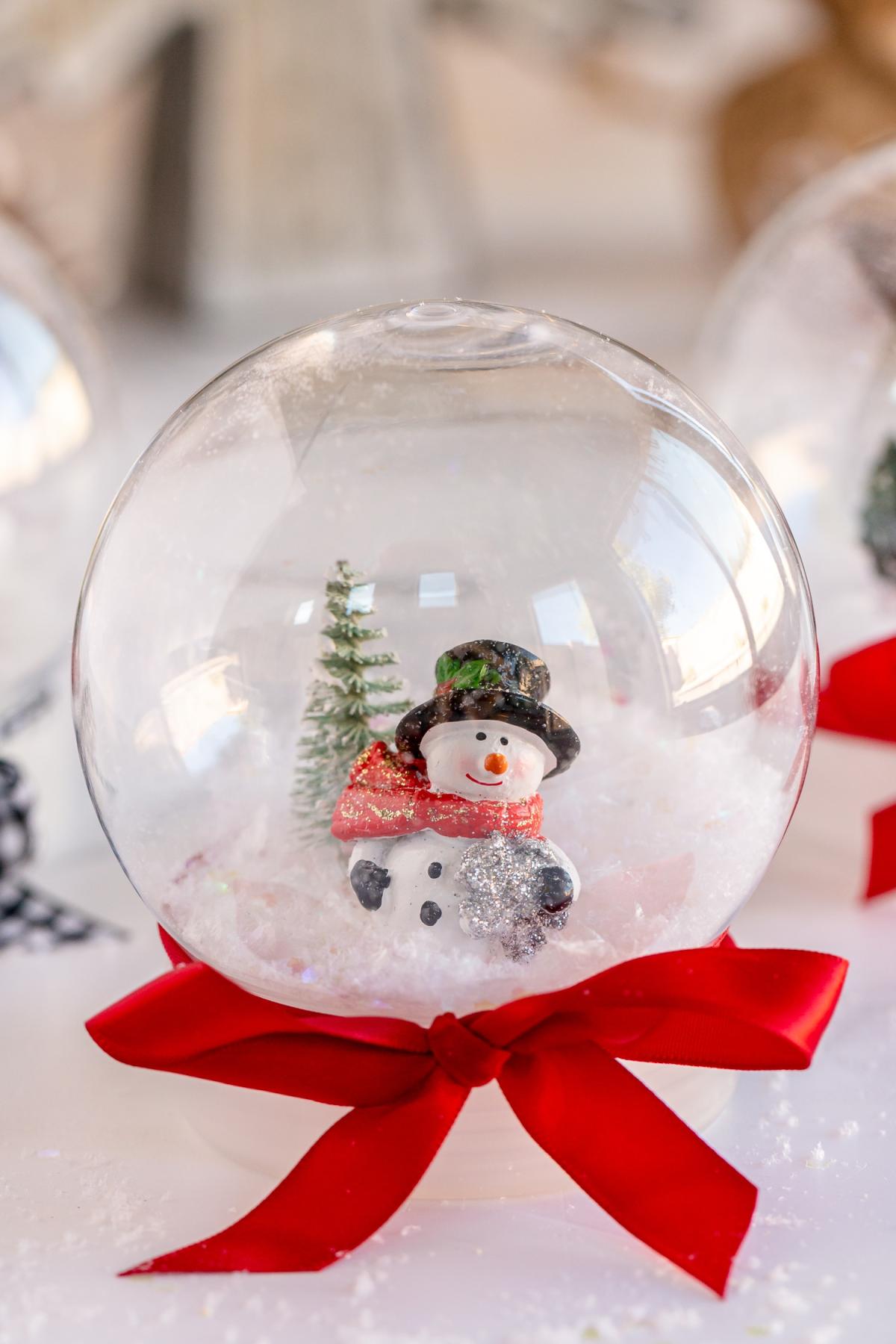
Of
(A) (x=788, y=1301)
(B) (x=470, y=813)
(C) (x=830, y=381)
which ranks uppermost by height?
(C) (x=830, y=381)

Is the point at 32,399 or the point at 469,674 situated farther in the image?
the point at 32,399

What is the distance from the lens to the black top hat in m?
0.66

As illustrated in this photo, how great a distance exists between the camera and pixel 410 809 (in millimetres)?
671

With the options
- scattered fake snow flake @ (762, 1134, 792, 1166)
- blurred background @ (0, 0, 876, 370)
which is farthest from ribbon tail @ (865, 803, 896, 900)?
blurred background @ (0, 0, 876, 370)

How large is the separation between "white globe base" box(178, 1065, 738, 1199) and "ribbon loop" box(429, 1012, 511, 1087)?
0.03m

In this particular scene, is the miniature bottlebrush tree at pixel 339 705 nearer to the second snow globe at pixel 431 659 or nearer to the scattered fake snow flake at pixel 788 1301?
the second snow globe at pixel 431 659

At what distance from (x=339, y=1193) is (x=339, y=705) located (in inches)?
8.8

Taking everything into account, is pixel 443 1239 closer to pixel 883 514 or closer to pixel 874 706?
pixel 874 706

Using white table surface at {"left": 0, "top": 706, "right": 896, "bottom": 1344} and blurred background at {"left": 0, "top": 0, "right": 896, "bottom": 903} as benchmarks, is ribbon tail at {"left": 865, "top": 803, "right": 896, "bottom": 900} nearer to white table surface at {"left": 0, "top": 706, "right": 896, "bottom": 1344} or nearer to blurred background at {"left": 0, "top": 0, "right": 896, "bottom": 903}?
white table surface at {"left": 0, "top": 706, "right": 896, "bottom": 1344}

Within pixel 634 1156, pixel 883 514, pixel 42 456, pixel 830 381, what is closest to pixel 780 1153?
pixel 634 1156

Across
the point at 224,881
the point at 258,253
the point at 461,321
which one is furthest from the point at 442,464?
the point at 258,253

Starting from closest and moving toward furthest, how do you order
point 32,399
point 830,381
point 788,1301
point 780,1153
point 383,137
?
point 788,1301 < point 780,1153 < point 830,381 < point 32,399 < point 383,137

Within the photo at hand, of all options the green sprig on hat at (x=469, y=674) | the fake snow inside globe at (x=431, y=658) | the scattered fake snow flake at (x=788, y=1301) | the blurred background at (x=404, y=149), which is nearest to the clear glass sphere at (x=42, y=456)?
the fake snow inside globe at (x=431, y=658)

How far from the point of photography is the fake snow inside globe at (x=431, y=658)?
2.21 ft
